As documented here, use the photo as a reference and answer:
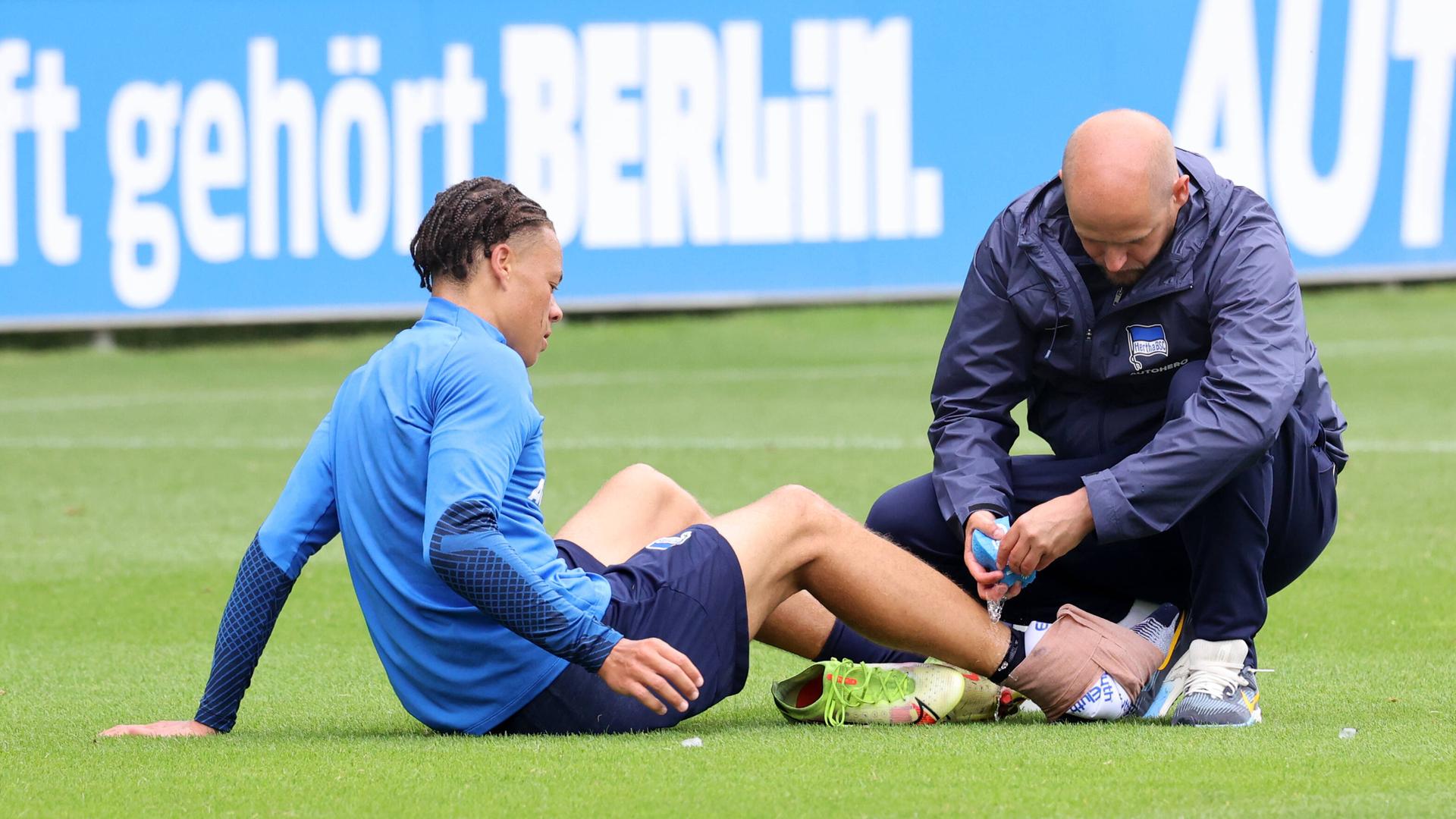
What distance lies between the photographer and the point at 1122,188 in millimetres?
4047

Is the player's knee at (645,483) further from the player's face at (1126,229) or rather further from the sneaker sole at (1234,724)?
the sneaker sole at (1234,724)

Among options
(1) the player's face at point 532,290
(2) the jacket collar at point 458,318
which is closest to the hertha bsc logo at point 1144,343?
(1) the player's face at point 532,290

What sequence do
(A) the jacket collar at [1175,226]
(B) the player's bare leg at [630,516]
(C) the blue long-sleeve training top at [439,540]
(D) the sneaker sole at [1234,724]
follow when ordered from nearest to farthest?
(C) the blue long-sleeve training top at [439,540] < (D) the sneaker sole at [1234,724] < (A) the jacket collar at [1175,226] < (B) the player's bare leg at [630,516]

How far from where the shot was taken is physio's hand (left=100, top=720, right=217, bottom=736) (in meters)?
4.02

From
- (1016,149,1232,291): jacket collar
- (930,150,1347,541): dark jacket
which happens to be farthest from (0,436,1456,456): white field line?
(1016,149,1232,291): jacket collar

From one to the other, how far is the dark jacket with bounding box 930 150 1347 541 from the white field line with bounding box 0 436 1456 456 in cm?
469

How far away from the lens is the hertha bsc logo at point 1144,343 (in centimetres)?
427

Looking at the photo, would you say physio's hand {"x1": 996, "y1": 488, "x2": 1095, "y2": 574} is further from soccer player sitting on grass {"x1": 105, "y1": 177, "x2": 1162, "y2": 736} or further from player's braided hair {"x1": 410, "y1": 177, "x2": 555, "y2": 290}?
player's braided hair {"x1": 410, "y1": 177, "x2": 555, "y2": 290}

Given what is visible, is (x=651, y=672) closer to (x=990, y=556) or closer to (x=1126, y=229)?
(x=990, y=556)

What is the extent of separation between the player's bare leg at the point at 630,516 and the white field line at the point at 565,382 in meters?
8.49

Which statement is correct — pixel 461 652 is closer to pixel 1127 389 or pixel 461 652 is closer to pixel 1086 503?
pixel 1086 503

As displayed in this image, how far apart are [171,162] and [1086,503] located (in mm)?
12945

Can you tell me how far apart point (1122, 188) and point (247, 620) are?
6.54 feet

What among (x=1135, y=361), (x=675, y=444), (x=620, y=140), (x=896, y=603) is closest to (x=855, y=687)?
(x=896, y=603)
